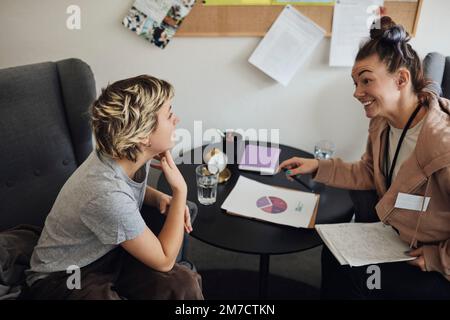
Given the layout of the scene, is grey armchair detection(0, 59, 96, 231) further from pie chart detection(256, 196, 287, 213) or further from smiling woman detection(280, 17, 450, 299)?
smiling woman detection(280, 17, 450, 299)

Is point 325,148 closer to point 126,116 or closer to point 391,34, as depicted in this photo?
point 391,34

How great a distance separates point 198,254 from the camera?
2004 mm

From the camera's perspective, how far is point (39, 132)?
138 cm

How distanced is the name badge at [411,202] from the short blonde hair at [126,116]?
743 millimetres

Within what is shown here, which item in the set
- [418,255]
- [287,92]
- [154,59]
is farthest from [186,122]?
[418,255]

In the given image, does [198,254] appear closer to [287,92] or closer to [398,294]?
[287,92]

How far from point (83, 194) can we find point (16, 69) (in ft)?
1.98

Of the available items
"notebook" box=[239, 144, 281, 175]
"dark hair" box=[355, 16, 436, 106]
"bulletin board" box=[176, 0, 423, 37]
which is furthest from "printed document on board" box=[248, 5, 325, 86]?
"dark hair" box=[355, 16, 436, 106]

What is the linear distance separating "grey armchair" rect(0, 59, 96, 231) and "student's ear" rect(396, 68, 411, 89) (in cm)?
104

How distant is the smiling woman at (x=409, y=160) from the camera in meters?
1.11

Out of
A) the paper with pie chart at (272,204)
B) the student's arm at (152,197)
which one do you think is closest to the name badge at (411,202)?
the paper with pie chart at (272,204)

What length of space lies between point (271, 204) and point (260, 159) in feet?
1.08

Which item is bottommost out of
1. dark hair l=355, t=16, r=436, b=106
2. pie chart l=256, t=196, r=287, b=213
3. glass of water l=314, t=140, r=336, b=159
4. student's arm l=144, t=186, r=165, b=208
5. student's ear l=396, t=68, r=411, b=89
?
pie chart l=256, t=196, r=287, b=213

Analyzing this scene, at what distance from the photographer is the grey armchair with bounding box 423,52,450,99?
5.00 ft
